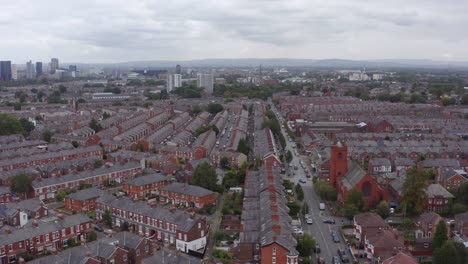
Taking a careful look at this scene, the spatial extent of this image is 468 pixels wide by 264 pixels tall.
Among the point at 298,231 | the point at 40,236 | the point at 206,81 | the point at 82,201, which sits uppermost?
the point at 206,81

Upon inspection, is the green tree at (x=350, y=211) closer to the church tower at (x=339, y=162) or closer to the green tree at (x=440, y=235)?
the church tower at (x=339, y=162)

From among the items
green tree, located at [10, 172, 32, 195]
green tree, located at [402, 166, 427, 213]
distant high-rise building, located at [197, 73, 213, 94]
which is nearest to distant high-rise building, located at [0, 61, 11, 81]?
distant high-rise building, located at [197, 73, 213, 94]

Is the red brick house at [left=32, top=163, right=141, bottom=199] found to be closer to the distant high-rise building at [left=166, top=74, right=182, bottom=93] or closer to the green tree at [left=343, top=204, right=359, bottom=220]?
the green tree at [left=343, top=204, right=359, bottom=220]

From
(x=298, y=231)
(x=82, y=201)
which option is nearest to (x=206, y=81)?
(x=82, y=201)

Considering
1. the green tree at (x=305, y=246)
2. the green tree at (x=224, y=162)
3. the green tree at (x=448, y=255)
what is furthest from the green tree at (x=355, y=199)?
the green tree at (x=224, y=162)

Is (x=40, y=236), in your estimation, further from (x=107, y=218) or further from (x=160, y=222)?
(x=160, y=222)
